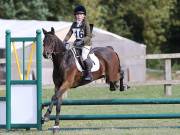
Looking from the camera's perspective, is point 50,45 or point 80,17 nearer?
point 50,45

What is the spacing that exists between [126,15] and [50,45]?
1662 inches

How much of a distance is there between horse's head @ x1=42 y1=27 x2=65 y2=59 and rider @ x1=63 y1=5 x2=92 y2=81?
357mm

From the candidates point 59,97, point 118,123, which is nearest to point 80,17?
point 59,97

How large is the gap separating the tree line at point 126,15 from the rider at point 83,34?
106 ft

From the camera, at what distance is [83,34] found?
44.9ft

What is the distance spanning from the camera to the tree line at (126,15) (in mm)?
46312

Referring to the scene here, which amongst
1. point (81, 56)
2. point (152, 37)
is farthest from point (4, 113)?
point (152, 37)

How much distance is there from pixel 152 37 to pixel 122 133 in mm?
40891

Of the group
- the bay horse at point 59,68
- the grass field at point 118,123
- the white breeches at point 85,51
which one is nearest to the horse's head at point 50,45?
the bay horse at point 59,68

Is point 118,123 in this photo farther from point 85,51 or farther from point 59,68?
point 59,68

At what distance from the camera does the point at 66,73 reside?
13.4m

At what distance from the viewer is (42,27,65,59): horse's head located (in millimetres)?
13055

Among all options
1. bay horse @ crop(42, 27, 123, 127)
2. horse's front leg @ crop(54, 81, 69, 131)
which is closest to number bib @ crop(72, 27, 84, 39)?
bay horse @ crop(42, 27, 123, 127)

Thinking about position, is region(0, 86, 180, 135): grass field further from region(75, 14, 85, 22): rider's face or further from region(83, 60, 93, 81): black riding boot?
region(75, 14, 85, 22): rider's face
